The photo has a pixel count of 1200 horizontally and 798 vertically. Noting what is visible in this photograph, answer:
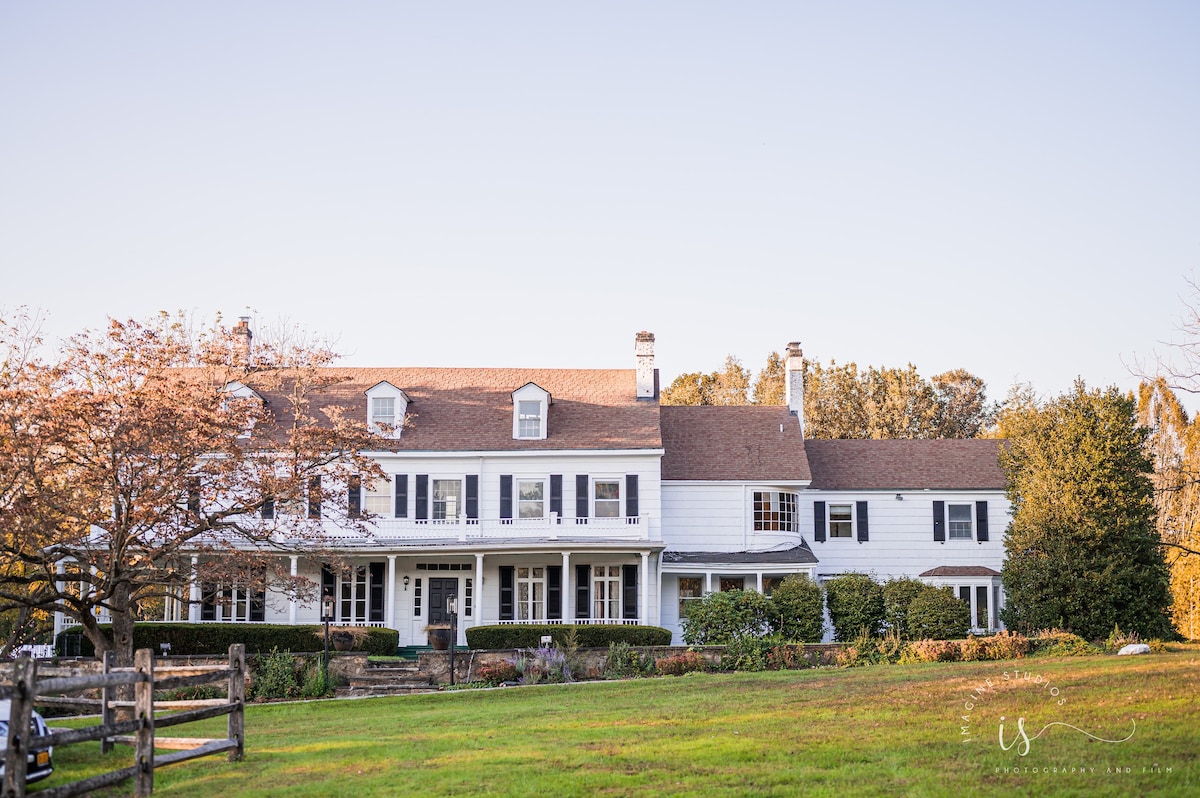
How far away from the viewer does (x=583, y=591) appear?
111 ft

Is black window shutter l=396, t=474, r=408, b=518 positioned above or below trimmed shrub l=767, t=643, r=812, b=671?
above

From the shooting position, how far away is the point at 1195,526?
3400 cm

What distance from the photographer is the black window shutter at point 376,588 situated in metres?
33.2

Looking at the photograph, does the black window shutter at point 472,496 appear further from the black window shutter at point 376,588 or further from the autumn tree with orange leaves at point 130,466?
the autumn tree with orange leaves at point 130,466

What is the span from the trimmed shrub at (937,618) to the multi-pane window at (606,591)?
8.85m

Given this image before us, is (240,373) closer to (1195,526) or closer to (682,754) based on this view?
(682,754)

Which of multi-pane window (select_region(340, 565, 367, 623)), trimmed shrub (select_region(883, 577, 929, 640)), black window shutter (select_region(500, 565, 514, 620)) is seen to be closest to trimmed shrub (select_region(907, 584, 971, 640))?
trimmed shrub (select_region(883, 577, 929, 640))

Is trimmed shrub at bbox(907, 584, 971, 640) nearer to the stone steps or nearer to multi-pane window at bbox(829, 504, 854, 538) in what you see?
multi-pane window at bbox(829, 504, 854, 538)

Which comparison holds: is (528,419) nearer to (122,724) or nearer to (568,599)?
(568,599)

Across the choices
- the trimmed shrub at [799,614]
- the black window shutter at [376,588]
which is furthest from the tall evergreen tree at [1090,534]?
the black window shutter at [376,588]

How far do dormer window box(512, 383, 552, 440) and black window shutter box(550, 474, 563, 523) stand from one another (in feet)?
4.51

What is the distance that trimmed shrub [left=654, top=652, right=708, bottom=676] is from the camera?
25.5 m

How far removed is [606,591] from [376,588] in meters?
6.82

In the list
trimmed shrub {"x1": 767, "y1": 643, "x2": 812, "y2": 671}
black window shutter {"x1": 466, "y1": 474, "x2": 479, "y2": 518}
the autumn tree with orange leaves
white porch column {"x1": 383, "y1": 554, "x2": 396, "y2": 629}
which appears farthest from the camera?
black window shutter {"x1": 466, "y1": 474, "x2": 479, "y2": 518}
